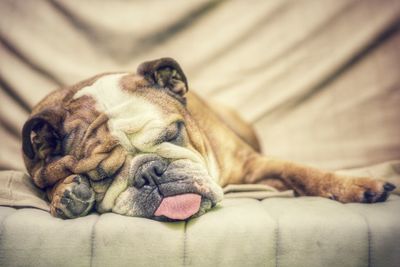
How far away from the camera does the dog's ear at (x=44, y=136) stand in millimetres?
2025

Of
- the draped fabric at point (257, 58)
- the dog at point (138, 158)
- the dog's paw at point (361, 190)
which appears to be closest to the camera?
the dog at point (138, 158)

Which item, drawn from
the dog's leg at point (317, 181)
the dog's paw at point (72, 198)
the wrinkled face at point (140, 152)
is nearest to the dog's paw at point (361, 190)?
the dog's leg at point (317, 181)

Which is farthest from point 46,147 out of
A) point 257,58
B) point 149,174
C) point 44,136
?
point 257,58

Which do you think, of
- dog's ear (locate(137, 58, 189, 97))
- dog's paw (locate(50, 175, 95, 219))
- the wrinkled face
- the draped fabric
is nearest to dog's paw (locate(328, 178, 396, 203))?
the wrinkled face

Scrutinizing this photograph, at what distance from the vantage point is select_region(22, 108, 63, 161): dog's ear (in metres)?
2.03

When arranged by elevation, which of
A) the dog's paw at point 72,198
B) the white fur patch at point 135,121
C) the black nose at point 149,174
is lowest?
the black nose at point 149,174

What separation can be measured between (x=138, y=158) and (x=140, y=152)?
59 millimetres

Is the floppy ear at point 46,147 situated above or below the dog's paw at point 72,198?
above

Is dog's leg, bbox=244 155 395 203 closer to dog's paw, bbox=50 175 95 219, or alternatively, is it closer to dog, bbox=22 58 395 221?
dog, bbox=22 58 395 221

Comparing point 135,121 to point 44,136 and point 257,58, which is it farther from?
point 257,58

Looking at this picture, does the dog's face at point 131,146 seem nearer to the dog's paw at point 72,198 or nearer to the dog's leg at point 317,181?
the dog's paw at point 72,198

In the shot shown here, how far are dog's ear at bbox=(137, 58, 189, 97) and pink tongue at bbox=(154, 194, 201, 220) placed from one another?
650 millimetres

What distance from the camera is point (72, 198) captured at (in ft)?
5.97

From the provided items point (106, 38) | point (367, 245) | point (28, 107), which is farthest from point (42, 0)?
point (367, 245)
